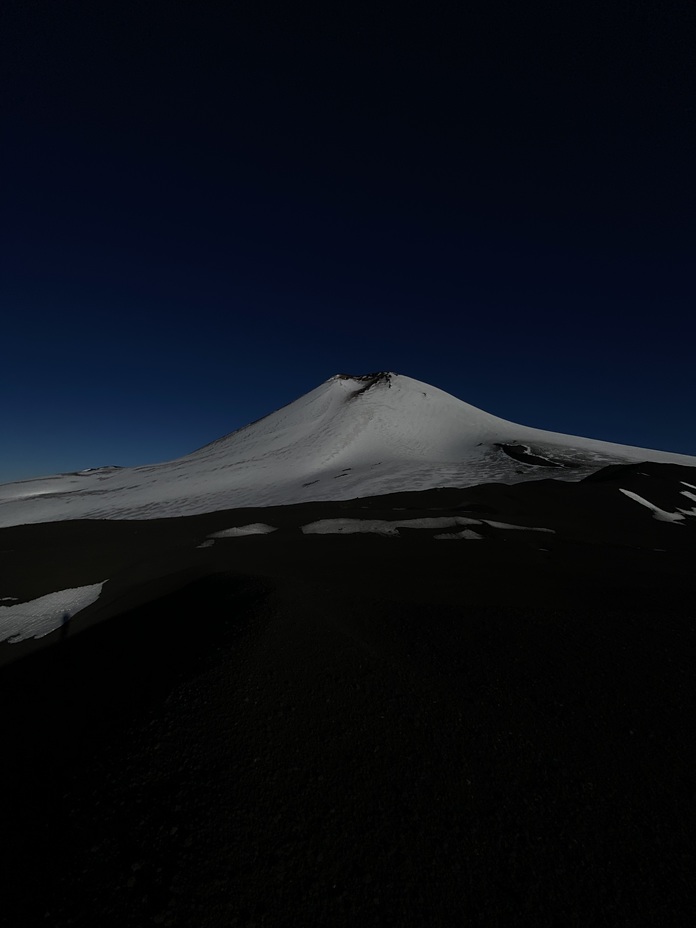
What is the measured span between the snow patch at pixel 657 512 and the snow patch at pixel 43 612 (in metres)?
20.3

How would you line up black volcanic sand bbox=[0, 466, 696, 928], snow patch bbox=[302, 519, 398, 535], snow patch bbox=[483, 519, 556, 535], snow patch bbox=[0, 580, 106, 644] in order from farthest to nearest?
snow patch bbox=[302, 519, 398, 535] < snow patch bbox=[483, 519, 556, 535] < snow patch bbox=[0, 580, 106, 644] < black volcanic sand bbox=[0, 466, 696, 928]

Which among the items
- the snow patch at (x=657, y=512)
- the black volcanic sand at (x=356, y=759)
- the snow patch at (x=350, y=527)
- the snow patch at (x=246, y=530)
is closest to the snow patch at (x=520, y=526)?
the snow patch at (x=350, y=527)

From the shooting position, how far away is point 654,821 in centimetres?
283

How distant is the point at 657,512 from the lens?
1588 centimetres

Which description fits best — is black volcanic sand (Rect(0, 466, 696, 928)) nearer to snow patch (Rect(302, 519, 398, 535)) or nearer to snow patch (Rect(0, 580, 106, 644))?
snow patch (Rect(0, 580, 106, 644))

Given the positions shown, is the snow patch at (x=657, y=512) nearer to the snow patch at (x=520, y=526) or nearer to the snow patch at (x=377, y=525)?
the snow patch at (x=520, y=526)

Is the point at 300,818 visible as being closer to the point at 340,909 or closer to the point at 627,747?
the point at 340,909

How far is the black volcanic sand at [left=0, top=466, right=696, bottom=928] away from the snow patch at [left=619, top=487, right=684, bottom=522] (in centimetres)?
1055

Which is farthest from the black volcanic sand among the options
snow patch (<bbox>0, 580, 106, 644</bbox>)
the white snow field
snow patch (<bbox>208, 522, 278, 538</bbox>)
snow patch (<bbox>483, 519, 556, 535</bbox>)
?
the white snow field

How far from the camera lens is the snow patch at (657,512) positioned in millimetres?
15242

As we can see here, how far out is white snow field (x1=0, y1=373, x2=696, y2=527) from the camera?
23.8 m

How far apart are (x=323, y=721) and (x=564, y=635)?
3.97 meters

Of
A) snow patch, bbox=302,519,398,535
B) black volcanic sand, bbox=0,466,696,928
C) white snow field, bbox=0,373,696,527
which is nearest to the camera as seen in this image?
black volcanic sand, bbox=0,466,696,928

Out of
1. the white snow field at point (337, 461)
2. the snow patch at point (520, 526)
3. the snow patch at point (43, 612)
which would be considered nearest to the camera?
the snow patch at point (43, 612)
